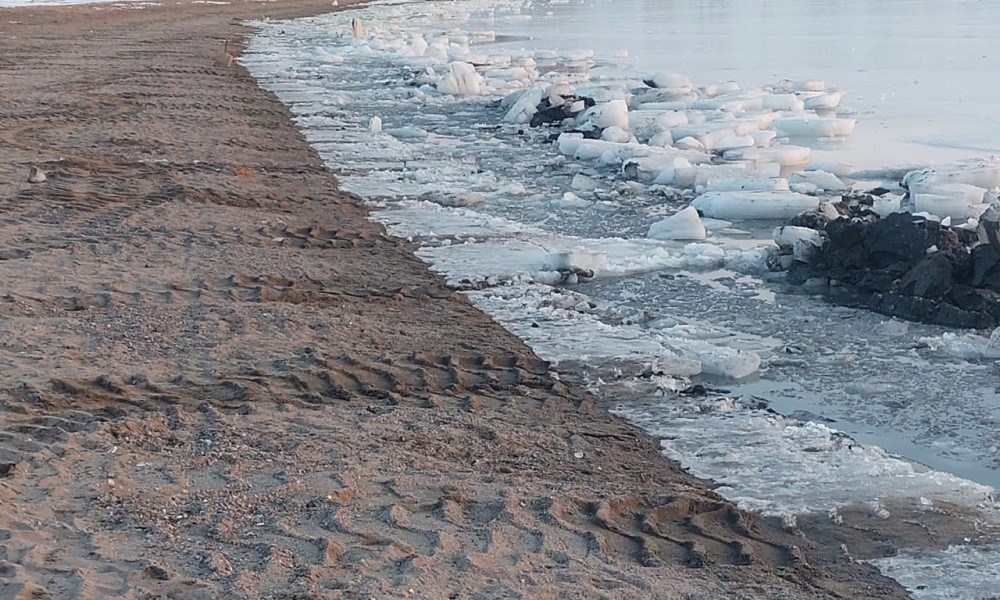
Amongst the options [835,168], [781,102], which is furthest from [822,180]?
[781,102]

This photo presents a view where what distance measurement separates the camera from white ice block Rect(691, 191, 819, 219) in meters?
7.81

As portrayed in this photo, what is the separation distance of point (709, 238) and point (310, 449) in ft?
13.6

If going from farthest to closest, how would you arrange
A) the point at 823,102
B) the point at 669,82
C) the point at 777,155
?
the point at 669,82
the point at 823,102
the point at 777,155

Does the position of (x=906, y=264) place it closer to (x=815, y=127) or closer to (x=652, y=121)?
(x=815, y=127)

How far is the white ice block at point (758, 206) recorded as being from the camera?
7.81 meters

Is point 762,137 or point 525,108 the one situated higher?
point 525,108

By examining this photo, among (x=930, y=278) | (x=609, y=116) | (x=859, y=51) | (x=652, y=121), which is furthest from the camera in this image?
(x=859, y=51)

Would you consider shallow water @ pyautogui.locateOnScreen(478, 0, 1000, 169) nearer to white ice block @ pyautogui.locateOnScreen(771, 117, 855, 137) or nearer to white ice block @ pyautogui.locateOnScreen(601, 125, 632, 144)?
white ice block @ pyautogui.locateOnScreen(771, 117, 855, 137)

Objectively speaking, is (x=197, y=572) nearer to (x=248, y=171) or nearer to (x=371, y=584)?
(x=371, y=584)

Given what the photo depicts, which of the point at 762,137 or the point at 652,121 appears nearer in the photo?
the point at 762,137

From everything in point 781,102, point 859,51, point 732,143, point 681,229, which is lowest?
point 681,229

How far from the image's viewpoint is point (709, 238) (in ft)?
23.9

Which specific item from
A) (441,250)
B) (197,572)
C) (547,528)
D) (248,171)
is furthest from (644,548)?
(248,171)

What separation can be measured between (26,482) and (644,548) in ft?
5.34
